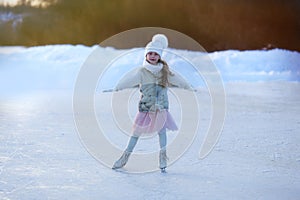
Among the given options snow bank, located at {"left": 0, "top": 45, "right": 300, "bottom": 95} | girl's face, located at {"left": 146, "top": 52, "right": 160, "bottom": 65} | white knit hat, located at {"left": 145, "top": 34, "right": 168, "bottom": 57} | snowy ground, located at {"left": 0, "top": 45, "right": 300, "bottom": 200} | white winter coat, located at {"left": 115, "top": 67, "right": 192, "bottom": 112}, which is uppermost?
snow bank, located at {"left": 0, "top": 45, "right": 300, "bottom": 95}

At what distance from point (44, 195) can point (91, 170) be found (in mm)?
277

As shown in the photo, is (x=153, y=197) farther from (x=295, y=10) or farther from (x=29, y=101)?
(x=295, y=10)

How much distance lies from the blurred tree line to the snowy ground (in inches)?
38.5

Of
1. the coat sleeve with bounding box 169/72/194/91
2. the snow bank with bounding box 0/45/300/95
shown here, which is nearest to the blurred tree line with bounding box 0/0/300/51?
the snow bank with bounding box 0/45/300/95

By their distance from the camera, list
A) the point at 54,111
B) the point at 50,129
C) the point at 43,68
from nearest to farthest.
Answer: the point at 50,129, the point at 54,111, the point at 43,68

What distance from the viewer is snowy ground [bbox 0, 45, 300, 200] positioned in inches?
48.5

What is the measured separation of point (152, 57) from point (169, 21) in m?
2.60

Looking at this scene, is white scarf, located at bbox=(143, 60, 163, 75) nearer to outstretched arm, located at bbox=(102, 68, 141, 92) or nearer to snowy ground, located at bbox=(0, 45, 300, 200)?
outstretched arm, located at bbox=(102, 68, 141, 92)

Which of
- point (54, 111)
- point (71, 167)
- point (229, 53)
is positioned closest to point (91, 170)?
point (71, 167)

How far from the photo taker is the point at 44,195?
1.18 m

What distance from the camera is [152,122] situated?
55.1 inches

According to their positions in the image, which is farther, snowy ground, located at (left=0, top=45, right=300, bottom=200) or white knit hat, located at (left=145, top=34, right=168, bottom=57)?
white knit hat, located at (left=145, top=34, right=168, bottom=57)

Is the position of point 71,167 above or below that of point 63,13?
below

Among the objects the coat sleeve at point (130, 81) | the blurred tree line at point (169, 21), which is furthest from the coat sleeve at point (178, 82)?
the blurred tree line at point (169, 21)
